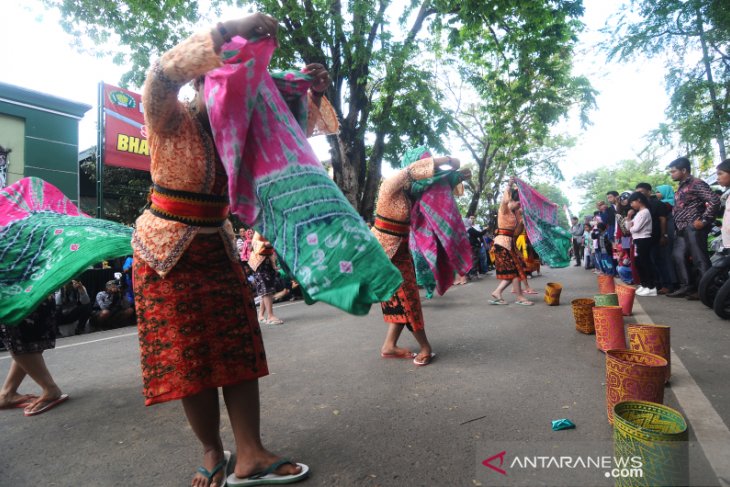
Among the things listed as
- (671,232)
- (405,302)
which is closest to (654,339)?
(405,302)

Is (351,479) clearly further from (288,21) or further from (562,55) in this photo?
(562,55)

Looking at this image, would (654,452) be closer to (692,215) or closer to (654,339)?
(654,339)

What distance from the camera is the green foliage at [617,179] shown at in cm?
4012

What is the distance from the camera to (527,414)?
2.38 m

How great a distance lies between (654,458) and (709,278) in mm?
4649

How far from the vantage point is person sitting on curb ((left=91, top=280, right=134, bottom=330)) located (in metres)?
7.05

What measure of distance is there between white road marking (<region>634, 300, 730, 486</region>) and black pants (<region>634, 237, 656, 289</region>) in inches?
172

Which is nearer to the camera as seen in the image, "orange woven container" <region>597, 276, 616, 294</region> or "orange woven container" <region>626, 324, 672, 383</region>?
"orange woven container" <region>626, 324, 672, 383</region>

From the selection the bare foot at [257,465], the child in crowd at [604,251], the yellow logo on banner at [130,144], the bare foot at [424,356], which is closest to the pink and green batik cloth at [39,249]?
the bare foot at [257,465]

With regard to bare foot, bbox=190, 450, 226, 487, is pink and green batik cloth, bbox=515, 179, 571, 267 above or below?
above

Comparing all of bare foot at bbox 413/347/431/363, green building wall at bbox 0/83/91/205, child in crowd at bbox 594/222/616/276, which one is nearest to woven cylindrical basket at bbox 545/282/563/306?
bare foot at bbox 413/347/431/363

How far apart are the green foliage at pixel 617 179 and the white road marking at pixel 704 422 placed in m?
33.0

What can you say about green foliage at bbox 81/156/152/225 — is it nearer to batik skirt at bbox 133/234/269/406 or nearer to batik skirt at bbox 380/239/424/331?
batik skirt at bbox 380/239/424/331

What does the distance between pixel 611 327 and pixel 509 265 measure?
306cm
